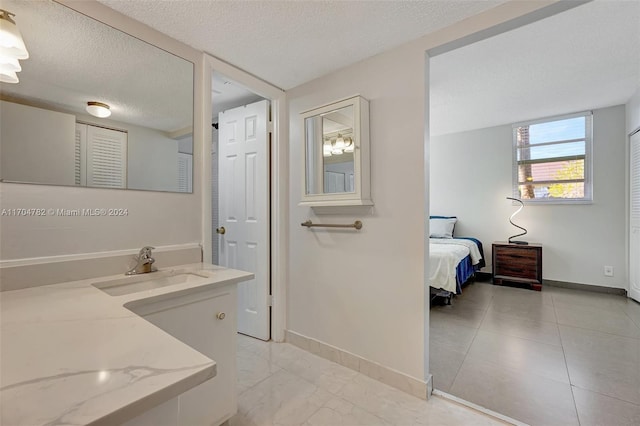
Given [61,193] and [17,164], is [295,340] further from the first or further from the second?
[17,164]

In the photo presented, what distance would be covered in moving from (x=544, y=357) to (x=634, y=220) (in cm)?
265

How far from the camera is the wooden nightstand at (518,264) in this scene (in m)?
3.97

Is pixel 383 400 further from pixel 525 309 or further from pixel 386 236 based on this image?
pixel 525 309

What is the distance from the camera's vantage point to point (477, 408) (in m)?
1.60

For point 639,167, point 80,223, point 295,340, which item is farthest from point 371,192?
point 639,167

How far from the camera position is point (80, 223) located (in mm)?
1403

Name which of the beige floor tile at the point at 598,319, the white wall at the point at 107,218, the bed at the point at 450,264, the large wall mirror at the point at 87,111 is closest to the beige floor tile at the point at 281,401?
the white wall at the point at 107,218

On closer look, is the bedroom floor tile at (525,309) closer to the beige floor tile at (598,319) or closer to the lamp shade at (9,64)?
the beige floor tile at (598,319)

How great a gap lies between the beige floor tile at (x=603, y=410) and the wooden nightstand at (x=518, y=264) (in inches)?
104

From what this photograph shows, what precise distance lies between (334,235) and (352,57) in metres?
1.30

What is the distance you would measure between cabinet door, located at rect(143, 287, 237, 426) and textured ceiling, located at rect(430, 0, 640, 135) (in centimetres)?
257

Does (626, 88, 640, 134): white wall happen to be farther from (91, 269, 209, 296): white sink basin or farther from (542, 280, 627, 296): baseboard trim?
(91, 269, 209, 296): white sink basin

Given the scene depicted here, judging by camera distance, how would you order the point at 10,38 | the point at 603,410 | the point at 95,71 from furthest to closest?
the point at 603,410 < the point at 95,71 < the point at 10,38

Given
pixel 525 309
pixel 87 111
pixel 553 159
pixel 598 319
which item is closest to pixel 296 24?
pixel 87 111
